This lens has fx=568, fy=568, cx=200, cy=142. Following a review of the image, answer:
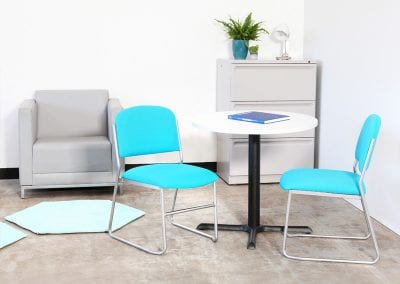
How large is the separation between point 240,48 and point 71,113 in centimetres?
170

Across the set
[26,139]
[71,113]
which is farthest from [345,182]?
[71,113]

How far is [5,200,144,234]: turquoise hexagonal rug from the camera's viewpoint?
13.2 ft

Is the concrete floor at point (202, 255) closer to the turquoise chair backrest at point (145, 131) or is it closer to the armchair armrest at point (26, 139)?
the armchair armrest at point (26, 139)

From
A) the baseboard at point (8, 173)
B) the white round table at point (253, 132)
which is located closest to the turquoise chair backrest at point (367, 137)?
the white round table at point (253, 132)

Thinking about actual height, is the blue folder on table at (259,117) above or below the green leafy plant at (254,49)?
below

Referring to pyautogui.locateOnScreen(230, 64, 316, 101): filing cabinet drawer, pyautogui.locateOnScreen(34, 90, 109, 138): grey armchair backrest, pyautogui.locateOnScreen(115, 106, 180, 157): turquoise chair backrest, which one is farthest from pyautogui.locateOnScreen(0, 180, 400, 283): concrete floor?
pyautogui.locateOnScreen(230, 64, 316, 101): filing cabinet drawer

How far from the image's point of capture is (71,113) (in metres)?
5.30

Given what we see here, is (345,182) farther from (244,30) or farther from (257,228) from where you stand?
(244,30)

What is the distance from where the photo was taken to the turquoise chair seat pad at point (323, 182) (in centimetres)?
335

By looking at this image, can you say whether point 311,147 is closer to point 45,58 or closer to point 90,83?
point 90,83

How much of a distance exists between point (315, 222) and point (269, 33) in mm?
2263

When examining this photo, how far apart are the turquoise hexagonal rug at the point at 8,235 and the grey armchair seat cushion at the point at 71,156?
2.70ft

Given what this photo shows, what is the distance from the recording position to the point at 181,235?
3.93m

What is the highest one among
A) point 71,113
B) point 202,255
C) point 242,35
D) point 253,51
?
point 242,35
